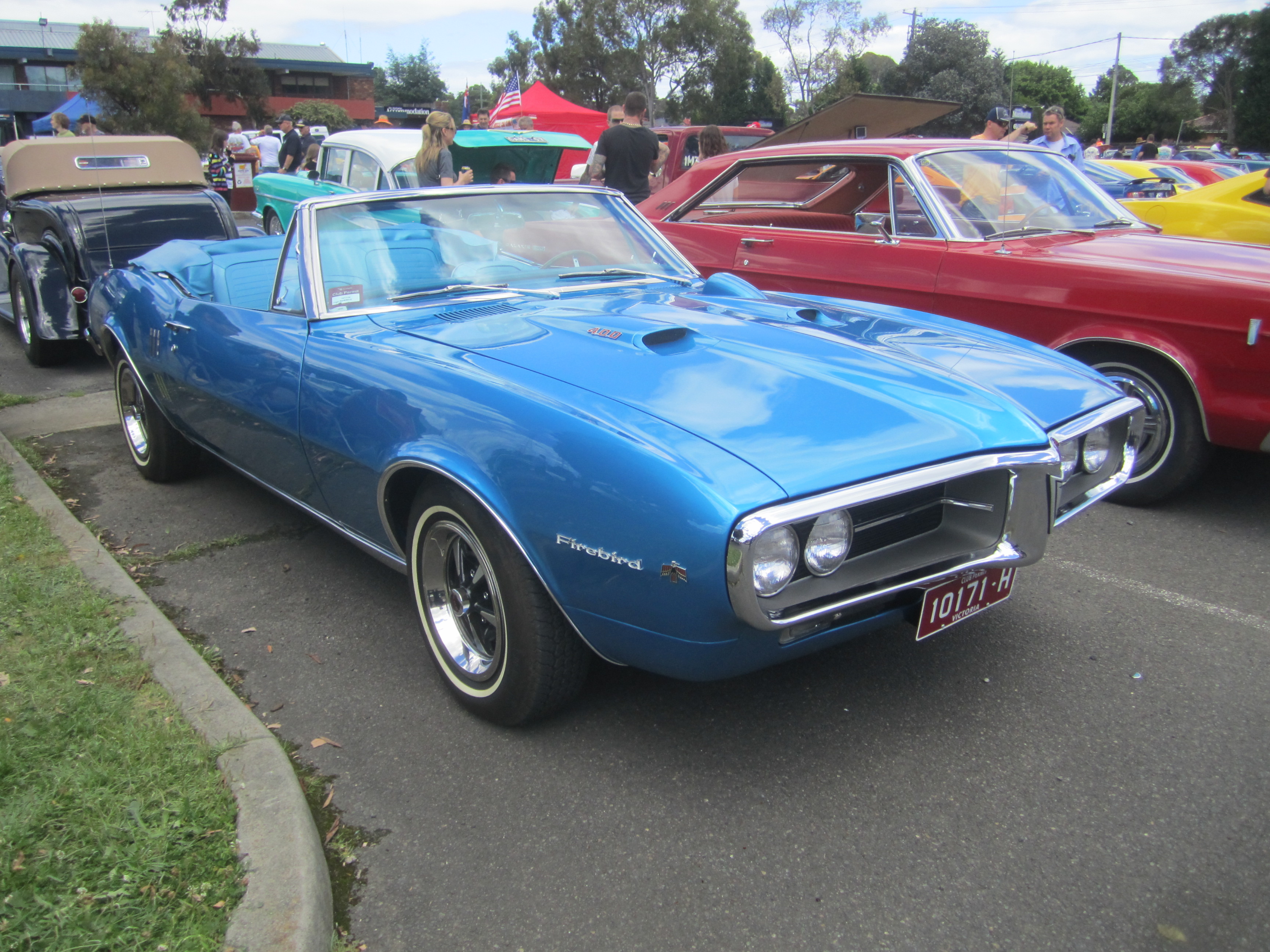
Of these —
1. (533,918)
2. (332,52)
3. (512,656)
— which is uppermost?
(332,52)

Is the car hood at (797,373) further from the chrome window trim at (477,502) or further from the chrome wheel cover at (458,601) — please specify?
the chrome wheel cover at (458,601)

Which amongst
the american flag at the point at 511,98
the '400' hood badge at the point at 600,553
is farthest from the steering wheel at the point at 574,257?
the american flag at the point at 511,98

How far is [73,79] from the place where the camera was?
53.1 m

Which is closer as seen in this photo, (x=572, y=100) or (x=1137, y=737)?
(x=1137, y=737)

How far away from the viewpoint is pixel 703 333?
2771 millimetres

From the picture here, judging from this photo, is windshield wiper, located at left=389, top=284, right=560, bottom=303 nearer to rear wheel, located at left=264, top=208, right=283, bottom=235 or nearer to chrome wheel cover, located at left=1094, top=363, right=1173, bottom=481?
chrome wheel cover, located at left=1094, top=363, right=1173, bottom=481

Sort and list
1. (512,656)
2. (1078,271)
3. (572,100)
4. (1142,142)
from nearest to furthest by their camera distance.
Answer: (512,656)
(1078,271)
(1142,142)
(572,100)

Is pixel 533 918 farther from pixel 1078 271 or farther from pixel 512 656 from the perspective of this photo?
pixel 1078 271

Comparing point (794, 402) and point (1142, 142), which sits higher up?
point (1142, 142)

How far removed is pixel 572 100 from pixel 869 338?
174 ft

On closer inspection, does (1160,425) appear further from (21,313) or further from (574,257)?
(21,313)

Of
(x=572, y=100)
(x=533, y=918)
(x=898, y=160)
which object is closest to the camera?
(x=533, y=918)

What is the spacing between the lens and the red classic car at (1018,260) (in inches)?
151

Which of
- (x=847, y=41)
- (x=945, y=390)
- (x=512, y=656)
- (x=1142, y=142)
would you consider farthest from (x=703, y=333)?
(x=847, y=41)
